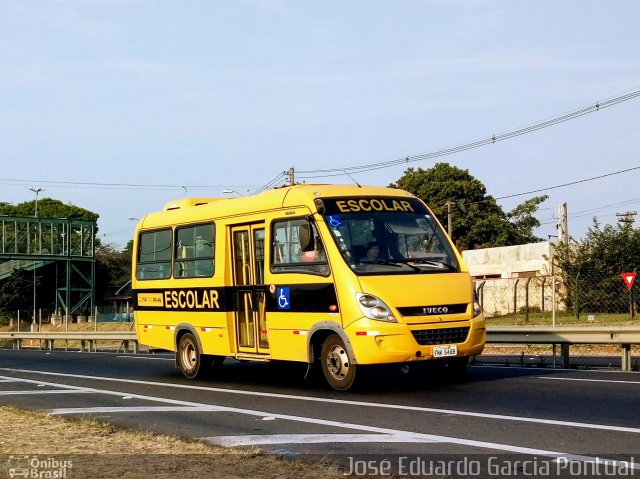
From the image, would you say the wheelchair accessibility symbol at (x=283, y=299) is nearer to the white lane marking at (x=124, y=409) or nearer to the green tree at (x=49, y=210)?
the white lane marking at (x=124, y=409)

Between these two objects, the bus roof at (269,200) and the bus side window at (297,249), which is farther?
the bus roof at (269,200)

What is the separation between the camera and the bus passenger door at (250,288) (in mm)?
15336

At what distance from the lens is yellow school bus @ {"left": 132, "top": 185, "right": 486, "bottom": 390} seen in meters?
13.1

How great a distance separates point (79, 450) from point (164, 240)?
959 cm

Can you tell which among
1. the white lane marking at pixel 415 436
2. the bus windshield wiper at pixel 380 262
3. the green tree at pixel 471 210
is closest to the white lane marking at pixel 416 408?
the white lane marking at pixel 415 436

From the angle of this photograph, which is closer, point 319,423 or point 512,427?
point 512,427

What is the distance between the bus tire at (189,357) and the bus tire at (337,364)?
3686mm

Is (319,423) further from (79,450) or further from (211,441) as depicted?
(79,450)

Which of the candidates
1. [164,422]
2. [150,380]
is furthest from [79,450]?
[150,380]

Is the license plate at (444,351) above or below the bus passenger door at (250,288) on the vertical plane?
below

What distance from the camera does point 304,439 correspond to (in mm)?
9602

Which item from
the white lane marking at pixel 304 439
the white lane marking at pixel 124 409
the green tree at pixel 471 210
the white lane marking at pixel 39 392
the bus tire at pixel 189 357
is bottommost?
→ the white lane marking at pixel 39 392

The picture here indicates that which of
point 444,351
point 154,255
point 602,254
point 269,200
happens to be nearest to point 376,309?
point 444,351

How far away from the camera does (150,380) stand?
16.9 m
